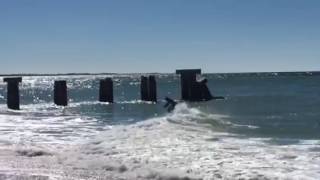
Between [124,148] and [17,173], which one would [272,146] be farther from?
[17,173]

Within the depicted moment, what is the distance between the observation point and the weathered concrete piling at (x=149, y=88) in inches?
1758

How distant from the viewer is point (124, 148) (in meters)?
15.5

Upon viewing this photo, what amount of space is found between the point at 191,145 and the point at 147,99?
30164mm

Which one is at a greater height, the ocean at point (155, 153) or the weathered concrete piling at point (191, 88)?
the weathered concrete piling at point (191, 88)

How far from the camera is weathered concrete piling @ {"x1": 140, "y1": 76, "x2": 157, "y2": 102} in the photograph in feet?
146

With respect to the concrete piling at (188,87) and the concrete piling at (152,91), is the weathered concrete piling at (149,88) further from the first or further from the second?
the concrete piling at (188,87)

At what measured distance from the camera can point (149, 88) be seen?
45906 mm

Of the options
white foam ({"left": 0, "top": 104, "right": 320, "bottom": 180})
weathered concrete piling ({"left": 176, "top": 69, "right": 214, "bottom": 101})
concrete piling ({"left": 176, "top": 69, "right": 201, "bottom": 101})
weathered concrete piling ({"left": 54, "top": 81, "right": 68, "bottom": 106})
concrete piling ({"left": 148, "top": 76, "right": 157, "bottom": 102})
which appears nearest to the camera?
white foam ({"left": 0, "top": 104, "right": 320, "bottom": 180})

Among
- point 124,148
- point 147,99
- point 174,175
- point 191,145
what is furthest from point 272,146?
point 147,99

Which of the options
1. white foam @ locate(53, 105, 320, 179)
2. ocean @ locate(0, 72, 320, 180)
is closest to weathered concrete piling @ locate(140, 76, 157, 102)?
ocean @ locate(0, 72, 320, 180)

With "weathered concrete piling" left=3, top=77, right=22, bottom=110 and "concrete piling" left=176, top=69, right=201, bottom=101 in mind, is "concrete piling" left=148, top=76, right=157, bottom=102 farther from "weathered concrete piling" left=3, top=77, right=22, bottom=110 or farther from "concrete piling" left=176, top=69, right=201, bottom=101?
"weathered concrete piling" left=3, top=77, right=22, bottom=110

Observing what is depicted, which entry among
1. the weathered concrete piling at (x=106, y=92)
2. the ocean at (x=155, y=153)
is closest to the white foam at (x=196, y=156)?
the ocean at (x=155, y=153)

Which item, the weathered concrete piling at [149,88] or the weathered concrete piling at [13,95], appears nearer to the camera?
the weathered concrete piling at [13,95]

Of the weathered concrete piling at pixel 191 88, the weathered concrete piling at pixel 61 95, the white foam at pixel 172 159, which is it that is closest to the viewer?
the white foam at pixel 172 159
